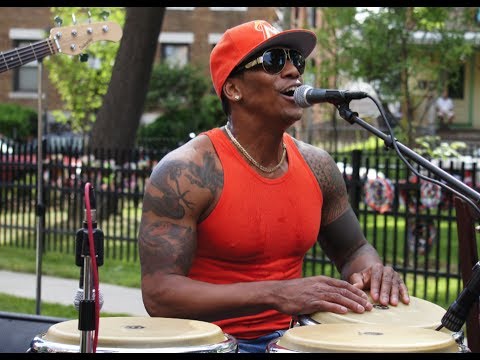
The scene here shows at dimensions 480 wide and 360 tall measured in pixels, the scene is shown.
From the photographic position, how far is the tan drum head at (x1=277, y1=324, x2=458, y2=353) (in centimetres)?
281

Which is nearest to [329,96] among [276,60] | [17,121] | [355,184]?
[276,60]

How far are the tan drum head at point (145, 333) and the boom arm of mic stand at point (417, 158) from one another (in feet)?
2.71

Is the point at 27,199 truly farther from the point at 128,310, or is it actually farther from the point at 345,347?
the point at 345,347

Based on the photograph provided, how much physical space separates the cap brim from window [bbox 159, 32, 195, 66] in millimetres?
26989

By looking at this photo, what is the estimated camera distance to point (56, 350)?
2988 mm

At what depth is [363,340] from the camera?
291 cm

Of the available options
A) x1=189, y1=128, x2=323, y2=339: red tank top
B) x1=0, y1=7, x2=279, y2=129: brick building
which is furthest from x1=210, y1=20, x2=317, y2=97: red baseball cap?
x1=0, y1=7, x2=279, y2=129: brick building

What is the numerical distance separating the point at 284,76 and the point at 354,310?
3.47 ft

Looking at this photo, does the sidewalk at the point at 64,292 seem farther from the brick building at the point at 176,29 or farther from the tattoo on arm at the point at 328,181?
the brick building at the point at 176,29

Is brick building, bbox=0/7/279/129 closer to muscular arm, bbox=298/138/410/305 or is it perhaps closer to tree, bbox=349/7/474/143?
tree, bbox=349/7/474/143

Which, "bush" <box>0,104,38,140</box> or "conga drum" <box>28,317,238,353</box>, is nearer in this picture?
"conga drum" <box>28,317,238,353</box>

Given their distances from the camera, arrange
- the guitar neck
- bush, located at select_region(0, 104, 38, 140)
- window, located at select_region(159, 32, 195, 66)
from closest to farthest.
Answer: the guitar neck
bush, located at select_region(0, 104, 38, 140)
window, located at select_region(159, 32, 195, 66)

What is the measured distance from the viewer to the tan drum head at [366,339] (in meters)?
2.81

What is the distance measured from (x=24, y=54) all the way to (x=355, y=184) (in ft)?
12.9
